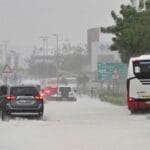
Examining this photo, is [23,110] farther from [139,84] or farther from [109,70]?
[109,70]

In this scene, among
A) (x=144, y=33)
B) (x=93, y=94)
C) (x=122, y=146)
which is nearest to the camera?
(x=122, y=146)

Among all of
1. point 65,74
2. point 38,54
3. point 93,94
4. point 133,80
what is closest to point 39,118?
point 133,80

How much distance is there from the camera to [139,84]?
128 ft

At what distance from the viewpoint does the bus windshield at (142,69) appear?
38.7 meters

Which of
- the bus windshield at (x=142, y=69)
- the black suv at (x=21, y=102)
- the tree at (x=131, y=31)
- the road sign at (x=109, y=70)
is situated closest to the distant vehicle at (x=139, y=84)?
the bus windshield at (x=142, y=69)

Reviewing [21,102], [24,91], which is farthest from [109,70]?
[21,102]

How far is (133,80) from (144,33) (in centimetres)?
778

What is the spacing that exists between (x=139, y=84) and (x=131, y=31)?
7688 mm

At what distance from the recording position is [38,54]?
188125mm

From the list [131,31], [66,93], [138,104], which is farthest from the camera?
[66,93]

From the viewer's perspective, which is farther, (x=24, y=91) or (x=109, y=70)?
(x=109, y=70)

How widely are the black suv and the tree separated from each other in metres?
11.2

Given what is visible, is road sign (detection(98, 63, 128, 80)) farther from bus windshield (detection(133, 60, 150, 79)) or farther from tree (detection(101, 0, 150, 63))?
bus windshield (detection(133, 60, 150, 79))

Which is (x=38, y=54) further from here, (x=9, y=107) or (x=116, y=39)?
(x=9, y=107)
